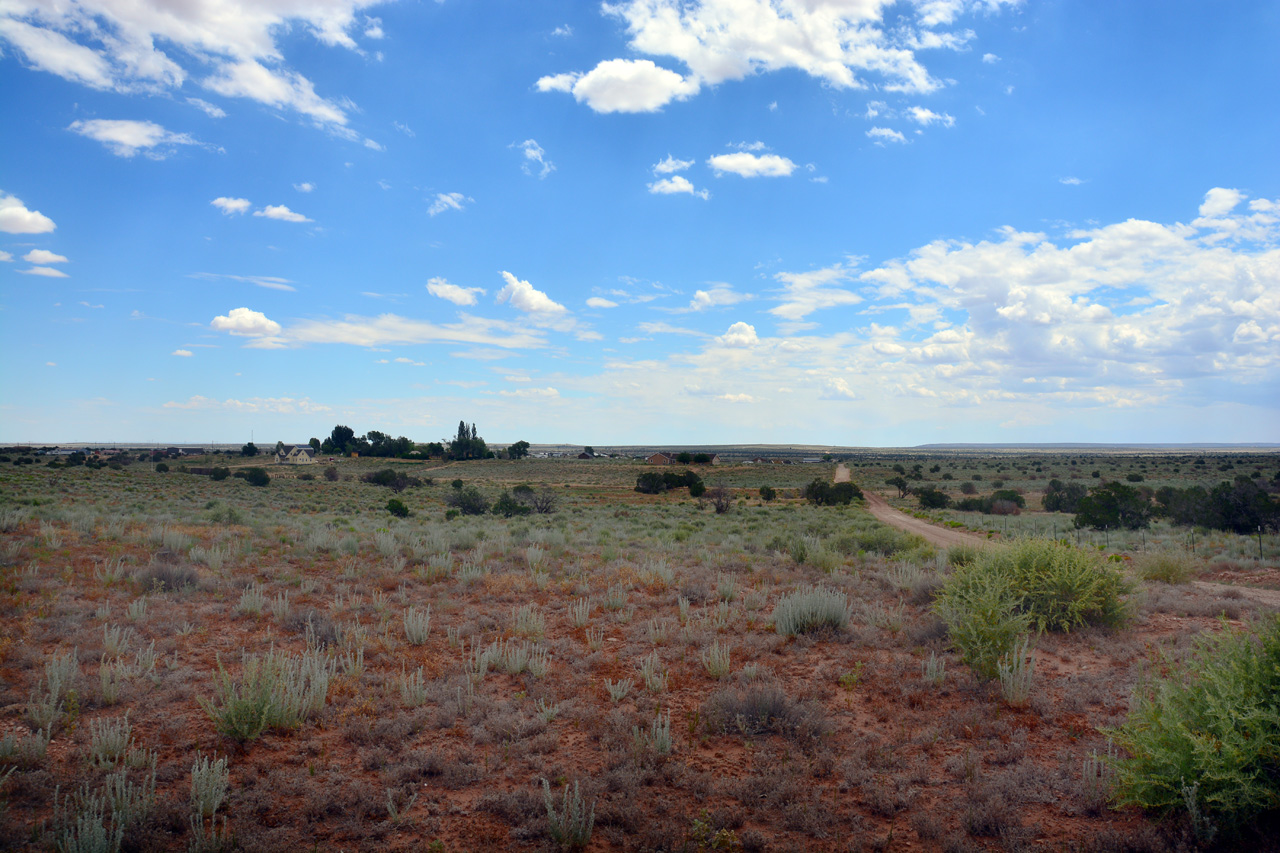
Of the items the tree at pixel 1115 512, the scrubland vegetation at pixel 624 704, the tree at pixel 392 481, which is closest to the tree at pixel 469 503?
the scrubland vegetation at pixel 624 704

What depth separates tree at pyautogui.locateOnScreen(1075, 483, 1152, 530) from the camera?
25.8 metres

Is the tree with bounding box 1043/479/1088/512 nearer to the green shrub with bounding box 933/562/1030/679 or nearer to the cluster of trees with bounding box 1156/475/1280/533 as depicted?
the cluster of trees with bounding box 1156/475/1280/533

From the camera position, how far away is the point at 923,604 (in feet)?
34.6

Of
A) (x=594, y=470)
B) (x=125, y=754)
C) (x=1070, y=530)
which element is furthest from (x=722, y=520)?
(x=594, y=470)

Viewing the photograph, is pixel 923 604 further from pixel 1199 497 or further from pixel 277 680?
pixel 1199 497

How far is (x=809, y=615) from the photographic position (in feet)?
29.5

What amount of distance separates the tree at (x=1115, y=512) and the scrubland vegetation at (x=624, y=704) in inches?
543

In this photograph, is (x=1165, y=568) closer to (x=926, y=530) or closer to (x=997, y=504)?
(x=926, y=530)

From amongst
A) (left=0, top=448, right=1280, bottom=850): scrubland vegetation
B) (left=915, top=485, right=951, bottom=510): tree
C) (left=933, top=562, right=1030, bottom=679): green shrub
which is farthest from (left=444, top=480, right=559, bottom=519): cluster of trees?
(left=915, top=485, right=951, bottom=510): tree

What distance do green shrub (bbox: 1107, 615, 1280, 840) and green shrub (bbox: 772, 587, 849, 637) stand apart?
14.0ft

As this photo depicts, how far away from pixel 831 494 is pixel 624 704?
120 ft

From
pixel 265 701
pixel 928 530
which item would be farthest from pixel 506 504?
pixel 265 701

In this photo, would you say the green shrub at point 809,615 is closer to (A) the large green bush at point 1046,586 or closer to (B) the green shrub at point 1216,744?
(A) the large green bush at point 1046,586

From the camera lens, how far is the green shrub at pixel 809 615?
8828mm
